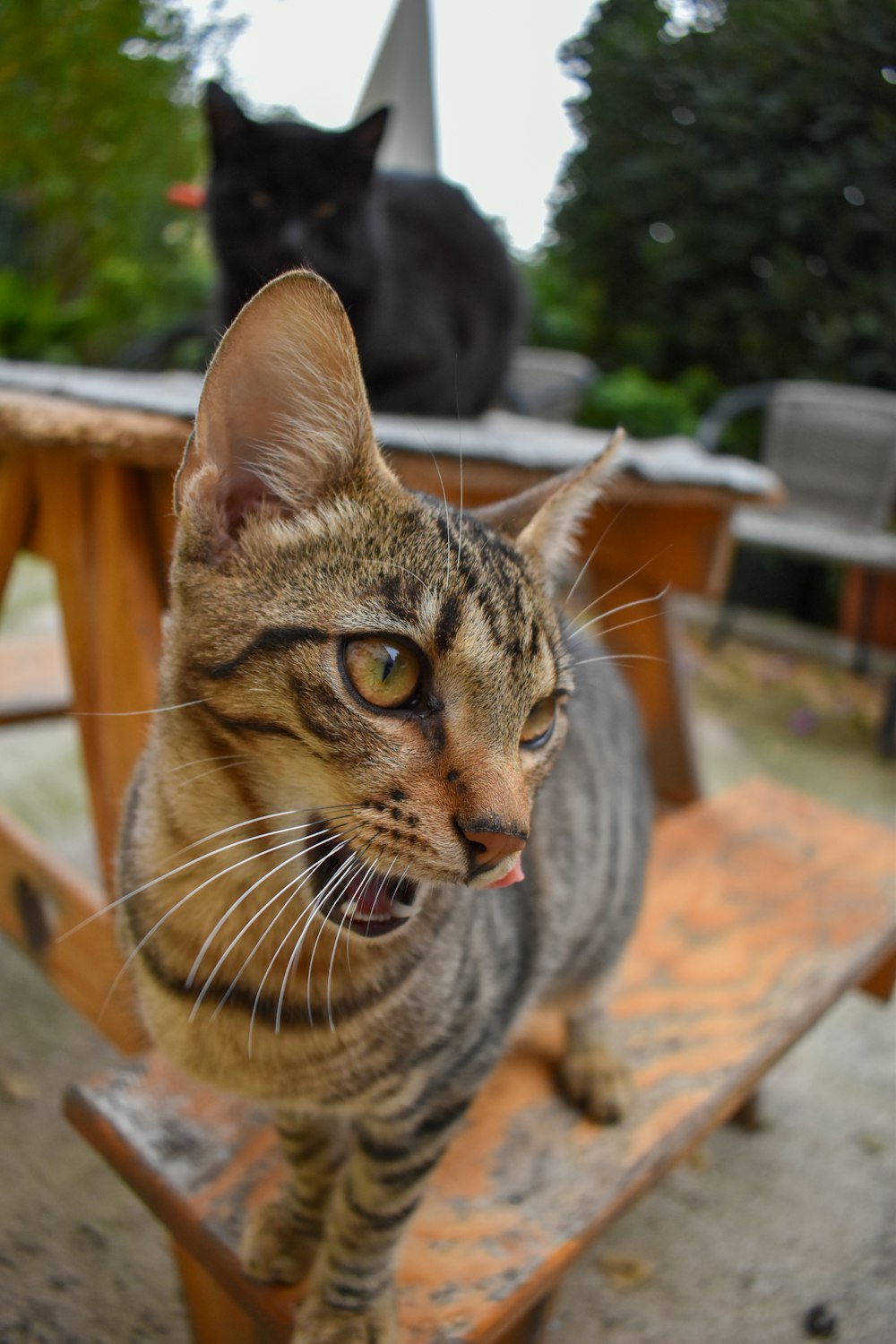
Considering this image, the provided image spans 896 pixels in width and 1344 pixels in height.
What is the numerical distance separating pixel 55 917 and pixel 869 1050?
148cm

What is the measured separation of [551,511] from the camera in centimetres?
75

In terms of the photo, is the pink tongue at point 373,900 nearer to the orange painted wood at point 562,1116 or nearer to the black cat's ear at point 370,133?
the orange painted wood at point 562,1116

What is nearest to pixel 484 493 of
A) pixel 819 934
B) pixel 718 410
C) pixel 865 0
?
pixel 865 0

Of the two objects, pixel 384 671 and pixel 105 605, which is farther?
pixel 105 605

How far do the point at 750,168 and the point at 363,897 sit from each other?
84 centimetres

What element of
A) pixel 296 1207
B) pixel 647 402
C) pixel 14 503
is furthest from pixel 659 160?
pixel 647 402

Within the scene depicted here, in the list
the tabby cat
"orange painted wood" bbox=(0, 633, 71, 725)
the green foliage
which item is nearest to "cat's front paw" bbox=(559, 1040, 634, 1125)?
the tabby cat

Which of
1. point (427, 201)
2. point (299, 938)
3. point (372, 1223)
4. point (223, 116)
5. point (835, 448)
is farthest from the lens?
point (835, 448)

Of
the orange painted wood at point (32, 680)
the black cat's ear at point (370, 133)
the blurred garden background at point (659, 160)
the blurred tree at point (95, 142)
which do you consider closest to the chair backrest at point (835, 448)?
the blurred garden background at point (659, 160)

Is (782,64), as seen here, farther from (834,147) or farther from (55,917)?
(55,917)

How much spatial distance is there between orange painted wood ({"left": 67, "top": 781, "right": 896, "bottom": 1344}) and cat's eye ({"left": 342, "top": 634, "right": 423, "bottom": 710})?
56 centimetres

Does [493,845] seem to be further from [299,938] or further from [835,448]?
[835,448]

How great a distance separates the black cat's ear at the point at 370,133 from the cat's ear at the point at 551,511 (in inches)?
32.4

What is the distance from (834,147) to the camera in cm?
89
